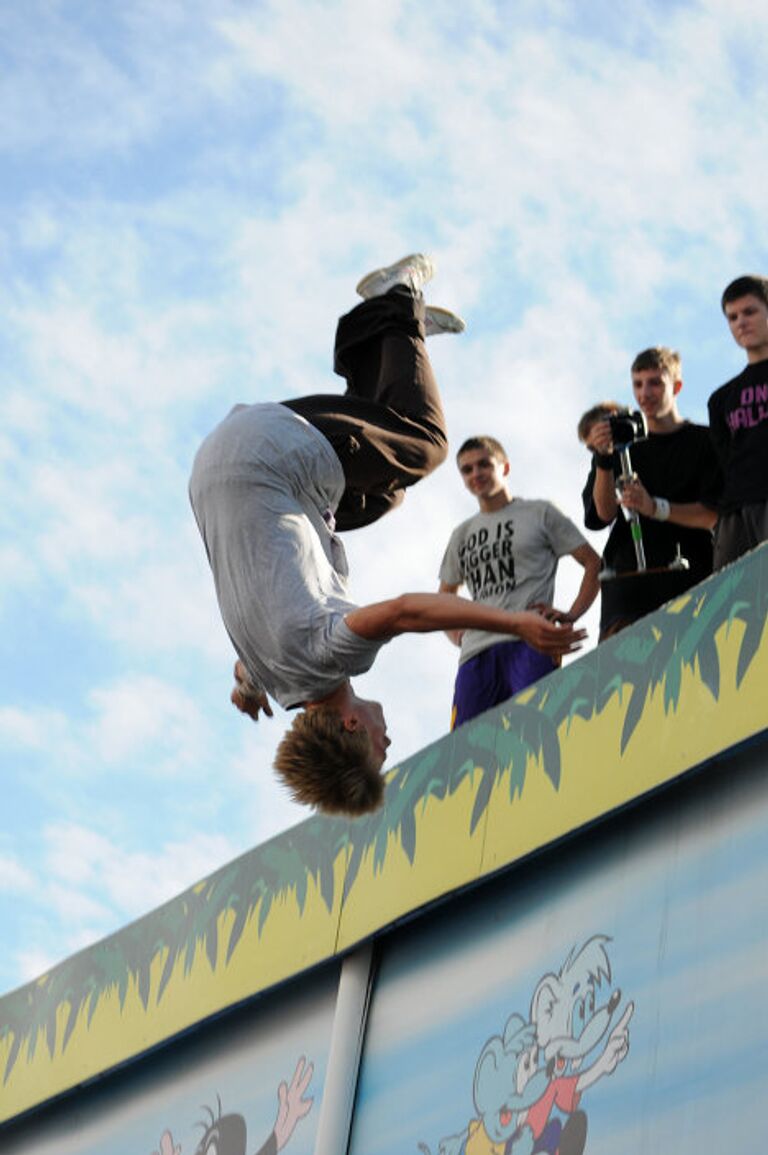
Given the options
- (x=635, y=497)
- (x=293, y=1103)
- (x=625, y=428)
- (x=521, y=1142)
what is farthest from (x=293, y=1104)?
(x=625, y=428)

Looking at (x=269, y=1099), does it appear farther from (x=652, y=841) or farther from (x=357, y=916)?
(x=652, y=841)

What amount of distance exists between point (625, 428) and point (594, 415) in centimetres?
24

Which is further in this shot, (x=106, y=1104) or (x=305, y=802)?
(x=106, y=1104)

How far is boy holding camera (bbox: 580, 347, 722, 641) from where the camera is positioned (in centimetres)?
633

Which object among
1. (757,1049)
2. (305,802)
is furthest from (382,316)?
(757,1049)

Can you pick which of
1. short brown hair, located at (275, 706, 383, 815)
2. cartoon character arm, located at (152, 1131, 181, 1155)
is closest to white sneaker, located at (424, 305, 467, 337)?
short brown hair, located at (275, 706, 383, 815)

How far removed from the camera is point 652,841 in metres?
Answer: 5.20

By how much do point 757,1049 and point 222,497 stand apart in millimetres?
2279

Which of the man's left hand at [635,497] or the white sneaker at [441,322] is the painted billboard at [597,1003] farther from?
the white sneaker at [441,322]

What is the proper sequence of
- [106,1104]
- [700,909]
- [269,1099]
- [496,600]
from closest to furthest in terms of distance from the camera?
[700,909] → [269,1099] → [496,600] → [106,1104]

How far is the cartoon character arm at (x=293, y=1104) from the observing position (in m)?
6.27

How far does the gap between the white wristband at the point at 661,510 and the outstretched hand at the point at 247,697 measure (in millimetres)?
1473

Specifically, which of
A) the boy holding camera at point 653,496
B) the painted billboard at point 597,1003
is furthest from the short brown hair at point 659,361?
the painted billboard at point 597,1003

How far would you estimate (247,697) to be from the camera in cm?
617
